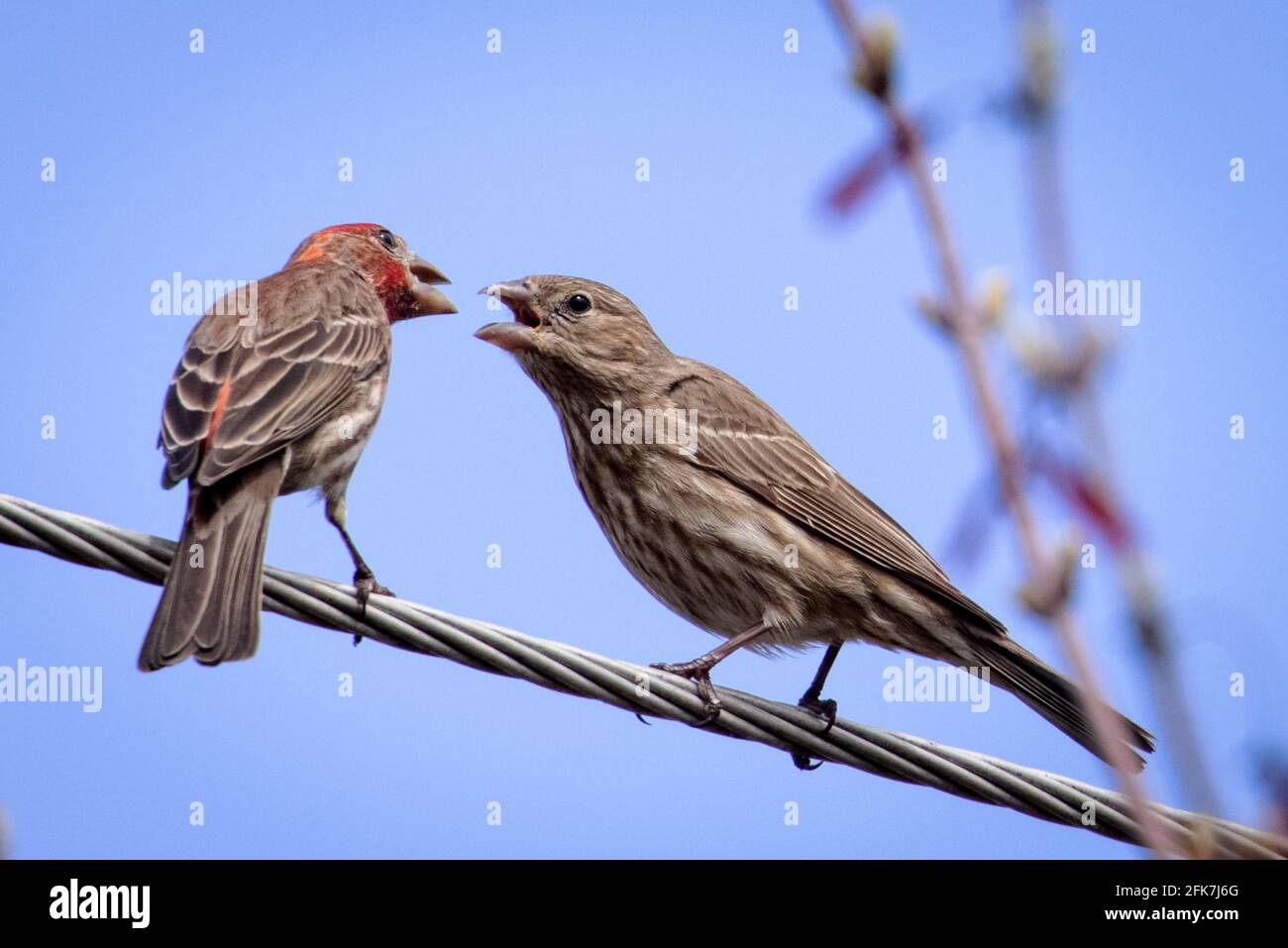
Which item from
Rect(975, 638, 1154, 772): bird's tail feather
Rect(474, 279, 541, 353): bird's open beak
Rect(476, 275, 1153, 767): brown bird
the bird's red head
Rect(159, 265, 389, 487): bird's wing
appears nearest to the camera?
Rect(159, 265, 389, 487): bird's wing

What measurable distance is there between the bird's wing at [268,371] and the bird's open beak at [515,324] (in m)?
0.52

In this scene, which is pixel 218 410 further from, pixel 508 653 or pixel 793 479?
pixel 793 479

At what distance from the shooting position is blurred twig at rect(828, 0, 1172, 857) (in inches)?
46.6

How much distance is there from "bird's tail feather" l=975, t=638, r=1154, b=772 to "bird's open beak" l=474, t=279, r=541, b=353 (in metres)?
2.36

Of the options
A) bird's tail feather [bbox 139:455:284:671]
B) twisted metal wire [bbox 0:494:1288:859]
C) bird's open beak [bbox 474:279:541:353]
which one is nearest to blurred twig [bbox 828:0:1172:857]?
twisted metal wire [bbox 0:494:1288:859]

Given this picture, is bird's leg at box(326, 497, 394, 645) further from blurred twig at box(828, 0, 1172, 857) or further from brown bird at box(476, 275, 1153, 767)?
blurred twig at box(828, 0, 1172, 857)

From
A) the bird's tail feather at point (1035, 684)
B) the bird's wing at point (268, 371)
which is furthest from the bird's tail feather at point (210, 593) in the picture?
the bird's tail feather at point (1035, 684)

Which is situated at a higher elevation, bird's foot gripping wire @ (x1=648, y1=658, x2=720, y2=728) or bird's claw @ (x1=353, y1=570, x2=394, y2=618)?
bird's claw @ (x1=353, y1=570, x2=394, y2=618)

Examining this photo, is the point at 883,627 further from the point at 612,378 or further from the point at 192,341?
the point at 192,341

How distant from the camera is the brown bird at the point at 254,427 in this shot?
4.39m

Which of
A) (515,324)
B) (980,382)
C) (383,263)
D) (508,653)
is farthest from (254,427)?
(980,382)

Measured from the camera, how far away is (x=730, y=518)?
19.6 feet

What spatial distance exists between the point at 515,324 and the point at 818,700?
2162 mm

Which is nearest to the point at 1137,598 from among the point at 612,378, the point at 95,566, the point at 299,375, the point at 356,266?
the point at 95,566
